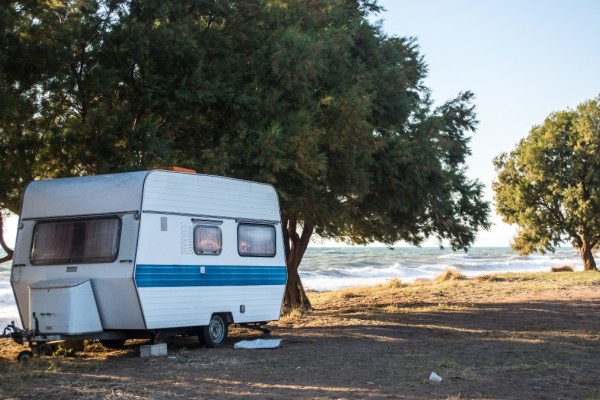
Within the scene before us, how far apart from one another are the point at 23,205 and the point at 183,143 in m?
4.06

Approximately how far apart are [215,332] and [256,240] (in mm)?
1879

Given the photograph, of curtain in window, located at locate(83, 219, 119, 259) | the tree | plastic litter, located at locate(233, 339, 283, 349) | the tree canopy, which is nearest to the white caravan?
curtain in window, located at locate(83, 219, 119, 259)

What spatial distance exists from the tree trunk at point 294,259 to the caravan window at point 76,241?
10262 mm

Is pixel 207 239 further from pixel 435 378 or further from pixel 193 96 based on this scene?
pixel 435 378

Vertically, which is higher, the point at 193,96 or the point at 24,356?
the point at 193,96

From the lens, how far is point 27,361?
11953 mm

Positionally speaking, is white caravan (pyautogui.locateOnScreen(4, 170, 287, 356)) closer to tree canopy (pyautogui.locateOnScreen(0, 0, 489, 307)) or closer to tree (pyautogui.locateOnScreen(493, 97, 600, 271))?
tree canopy (pyautogui.locateOnScreen(0, 0, 489, 307))

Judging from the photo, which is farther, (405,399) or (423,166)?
(423,166)

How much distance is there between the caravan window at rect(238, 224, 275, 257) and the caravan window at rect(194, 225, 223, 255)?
2.02 ft

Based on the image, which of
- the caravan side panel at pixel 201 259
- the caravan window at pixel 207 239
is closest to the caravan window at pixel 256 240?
the caravan side panel at pixel 201 259

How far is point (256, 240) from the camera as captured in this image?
14.9m

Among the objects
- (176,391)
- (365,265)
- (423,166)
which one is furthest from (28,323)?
(365,265)

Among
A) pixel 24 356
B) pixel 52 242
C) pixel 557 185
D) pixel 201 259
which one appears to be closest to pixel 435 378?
pixel 201 259

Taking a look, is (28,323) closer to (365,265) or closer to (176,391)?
(176,391)
